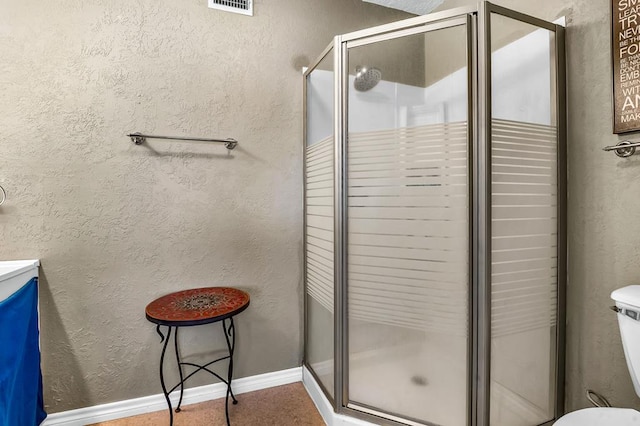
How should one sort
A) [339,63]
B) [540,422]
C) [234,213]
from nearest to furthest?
[540,422] < [339,63] < [234,213]

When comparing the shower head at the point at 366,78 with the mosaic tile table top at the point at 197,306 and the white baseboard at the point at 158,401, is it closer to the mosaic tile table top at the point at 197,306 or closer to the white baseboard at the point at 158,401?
the mosaic tile table top at the point at 197,306

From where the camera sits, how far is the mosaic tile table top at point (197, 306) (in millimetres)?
1354

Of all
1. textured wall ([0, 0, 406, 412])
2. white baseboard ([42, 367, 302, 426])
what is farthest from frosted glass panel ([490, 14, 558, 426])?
white baseboard ([42, 367, 302, 426])

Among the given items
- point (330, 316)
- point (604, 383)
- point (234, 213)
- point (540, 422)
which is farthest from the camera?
point (234, 213)

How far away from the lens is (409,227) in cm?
135

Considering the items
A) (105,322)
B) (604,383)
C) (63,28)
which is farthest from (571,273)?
(63,28)

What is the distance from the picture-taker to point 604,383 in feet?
4.14

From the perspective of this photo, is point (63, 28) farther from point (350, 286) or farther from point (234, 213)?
point (350, 286)

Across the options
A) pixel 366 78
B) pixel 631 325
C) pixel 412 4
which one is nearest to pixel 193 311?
pixel 366 78

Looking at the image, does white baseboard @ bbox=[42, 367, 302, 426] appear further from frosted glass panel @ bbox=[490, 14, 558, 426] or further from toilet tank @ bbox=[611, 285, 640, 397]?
toilet tank @ bbox=[611, 285, 640, 397]

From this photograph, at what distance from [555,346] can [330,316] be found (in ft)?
3.47

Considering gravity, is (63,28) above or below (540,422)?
above

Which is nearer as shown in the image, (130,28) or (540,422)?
(540,422)

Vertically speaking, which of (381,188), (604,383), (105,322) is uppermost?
(381,188)
